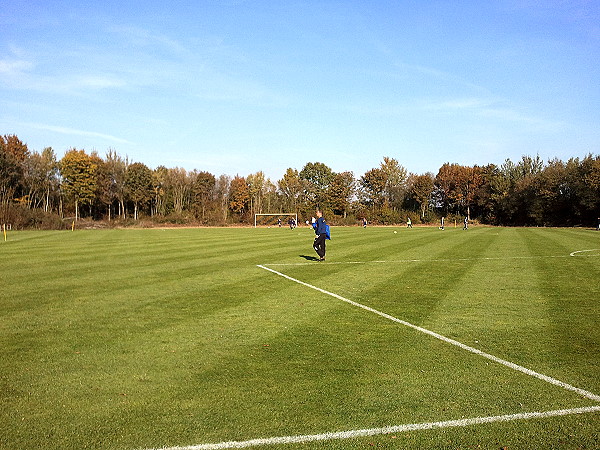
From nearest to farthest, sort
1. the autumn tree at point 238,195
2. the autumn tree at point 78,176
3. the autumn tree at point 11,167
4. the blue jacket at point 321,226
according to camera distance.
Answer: the blue jacket at point 321,226, the autumn tree at point 11,167, the autumn tree at point 78,176, the autumn tree at point 238,195

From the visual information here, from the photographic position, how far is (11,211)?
197 ft

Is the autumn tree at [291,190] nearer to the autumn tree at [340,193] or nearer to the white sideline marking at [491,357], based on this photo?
the autumn tree at [340,193]

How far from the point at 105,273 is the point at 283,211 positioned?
270ft

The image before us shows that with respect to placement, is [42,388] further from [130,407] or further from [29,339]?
[29,339]

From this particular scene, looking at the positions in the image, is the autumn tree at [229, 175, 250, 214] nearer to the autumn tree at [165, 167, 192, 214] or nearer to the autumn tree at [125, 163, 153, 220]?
the autumn tree at [165, 167, 192, 214]

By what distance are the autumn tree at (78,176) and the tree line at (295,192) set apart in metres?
0.18

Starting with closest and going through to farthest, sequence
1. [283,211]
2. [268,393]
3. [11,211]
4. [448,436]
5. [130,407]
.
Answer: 1. [448,436]
2. [130,407]
3. [268,393]
4. [11,211]
5. [283,211]

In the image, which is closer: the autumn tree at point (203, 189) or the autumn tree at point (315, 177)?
the autumn tree at point (203, 189)

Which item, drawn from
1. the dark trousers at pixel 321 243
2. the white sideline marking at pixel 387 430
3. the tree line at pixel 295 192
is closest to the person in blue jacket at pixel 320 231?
the dark trousers at pixel 321 243

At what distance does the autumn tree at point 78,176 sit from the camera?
83188 millimetres

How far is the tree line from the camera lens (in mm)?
75000

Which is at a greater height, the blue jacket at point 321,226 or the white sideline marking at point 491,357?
the blue jacket at point 321,226

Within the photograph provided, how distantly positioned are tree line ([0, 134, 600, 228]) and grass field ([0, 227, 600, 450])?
62305mm

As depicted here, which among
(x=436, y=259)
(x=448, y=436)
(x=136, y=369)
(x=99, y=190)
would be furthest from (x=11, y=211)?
(x=448, y=436)
